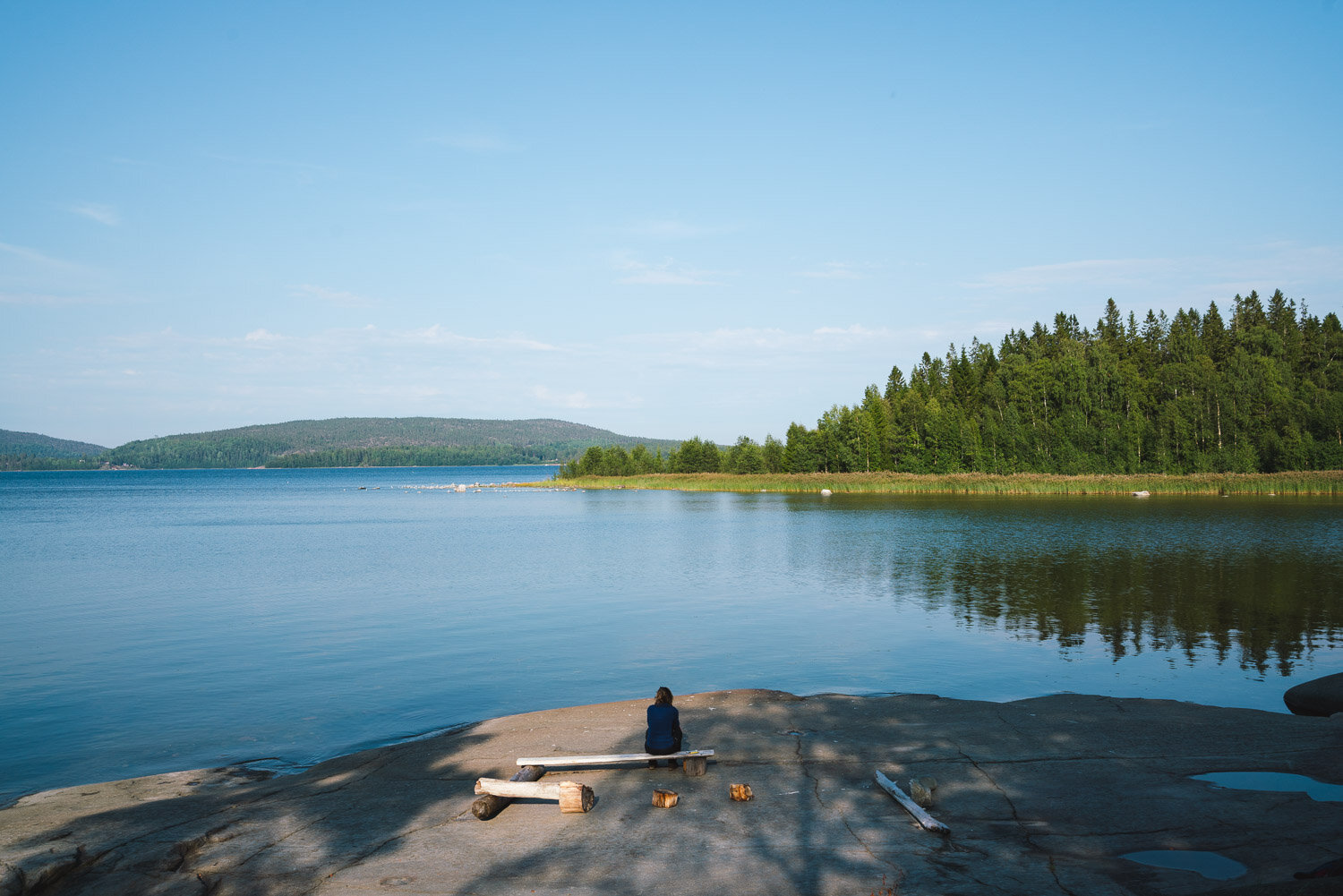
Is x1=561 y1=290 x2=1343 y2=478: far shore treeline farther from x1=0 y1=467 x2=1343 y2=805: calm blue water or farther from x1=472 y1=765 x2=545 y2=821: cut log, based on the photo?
x1=472 y1=765 x2=545 y2=821: cut log

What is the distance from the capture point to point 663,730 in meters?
12.8

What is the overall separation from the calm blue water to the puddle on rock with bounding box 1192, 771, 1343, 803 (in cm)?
716

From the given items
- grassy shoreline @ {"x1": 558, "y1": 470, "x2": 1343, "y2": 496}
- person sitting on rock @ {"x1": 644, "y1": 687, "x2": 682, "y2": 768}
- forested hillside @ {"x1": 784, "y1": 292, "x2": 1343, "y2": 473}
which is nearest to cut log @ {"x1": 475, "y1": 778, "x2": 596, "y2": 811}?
person sitting on rock @ {"x1": 644, "y1": 687, "x2": 682, "y2": 768}

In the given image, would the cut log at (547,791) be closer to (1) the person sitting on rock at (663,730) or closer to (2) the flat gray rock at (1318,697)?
(1) the person sitting on rock at (663,730)

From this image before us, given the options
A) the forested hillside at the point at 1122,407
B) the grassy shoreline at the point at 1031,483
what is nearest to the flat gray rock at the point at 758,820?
the grassy shoreline at the point at 1031,483

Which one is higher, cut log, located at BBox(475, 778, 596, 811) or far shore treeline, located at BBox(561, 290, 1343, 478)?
far shore treeline, located at BBox(561, 290, 1343, 478)

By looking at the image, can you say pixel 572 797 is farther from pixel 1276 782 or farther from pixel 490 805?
pixel 1276 782

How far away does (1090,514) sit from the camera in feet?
228

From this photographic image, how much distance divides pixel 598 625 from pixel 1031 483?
291 feet

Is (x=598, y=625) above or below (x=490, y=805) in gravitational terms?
below

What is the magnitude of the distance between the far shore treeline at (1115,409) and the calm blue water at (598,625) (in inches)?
2164

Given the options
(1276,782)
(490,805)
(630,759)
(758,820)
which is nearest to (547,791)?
(490,805)

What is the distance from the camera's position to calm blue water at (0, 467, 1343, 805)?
64.0 ft

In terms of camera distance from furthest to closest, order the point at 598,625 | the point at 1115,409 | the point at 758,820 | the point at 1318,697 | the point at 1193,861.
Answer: the point at 1115,409
the point at 598,625
the point at 1318,697
the point at 758,820
the point at 1193,861
